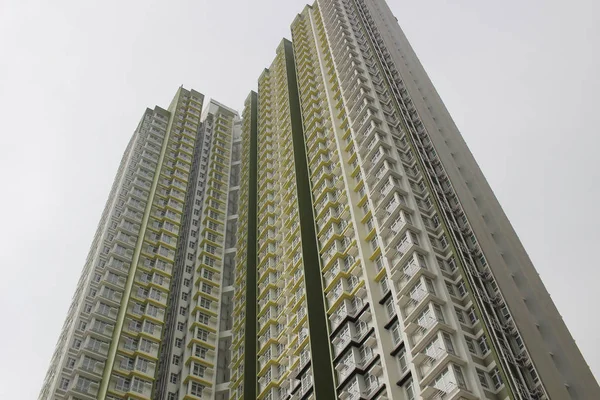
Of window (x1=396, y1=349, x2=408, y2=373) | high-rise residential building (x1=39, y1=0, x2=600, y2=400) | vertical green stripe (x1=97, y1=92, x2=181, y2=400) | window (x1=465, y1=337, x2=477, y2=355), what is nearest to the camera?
window (x1=465, y1=337, x2=477, y2=355)

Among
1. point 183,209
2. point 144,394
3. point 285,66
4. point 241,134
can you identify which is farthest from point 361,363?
point 241,134

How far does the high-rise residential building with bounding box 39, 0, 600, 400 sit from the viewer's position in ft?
106

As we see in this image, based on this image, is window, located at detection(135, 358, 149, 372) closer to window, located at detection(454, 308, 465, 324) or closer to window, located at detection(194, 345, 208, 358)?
window, located at detection(194, 345, 208, 358)

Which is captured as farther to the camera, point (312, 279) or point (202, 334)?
point (202, 334)

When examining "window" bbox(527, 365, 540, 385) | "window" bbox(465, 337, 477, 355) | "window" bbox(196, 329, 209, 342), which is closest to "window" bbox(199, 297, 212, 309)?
"window" bbox(196, 329, 209, 342)

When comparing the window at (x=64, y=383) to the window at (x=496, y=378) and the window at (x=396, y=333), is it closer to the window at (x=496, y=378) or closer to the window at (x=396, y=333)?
the window at (x=396, y=333)

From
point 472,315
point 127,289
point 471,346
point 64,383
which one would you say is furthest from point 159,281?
point 471,346

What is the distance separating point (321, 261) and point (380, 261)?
5611 millimetres

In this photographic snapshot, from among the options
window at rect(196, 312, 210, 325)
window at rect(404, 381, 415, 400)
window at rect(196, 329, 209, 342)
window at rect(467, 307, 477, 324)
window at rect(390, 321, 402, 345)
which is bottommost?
window at rect(404, 381, 415, 400)

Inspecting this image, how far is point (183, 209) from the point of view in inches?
2530

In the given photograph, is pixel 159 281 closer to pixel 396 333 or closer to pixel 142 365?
pixel 142 365

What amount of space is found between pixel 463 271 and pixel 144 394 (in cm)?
2304

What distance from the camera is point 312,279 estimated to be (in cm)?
4272

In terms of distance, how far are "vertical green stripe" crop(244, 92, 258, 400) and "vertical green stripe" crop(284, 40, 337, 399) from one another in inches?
253
